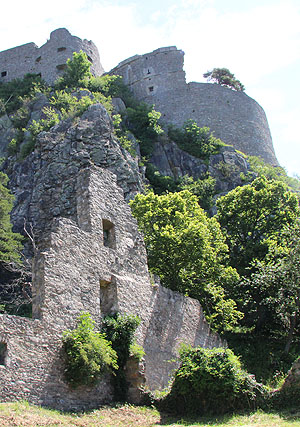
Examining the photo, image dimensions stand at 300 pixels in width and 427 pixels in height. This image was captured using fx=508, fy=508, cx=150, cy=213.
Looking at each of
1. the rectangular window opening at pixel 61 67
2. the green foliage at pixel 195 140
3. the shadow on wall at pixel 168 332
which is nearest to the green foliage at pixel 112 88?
the rectangular window opening at pixel 61 67

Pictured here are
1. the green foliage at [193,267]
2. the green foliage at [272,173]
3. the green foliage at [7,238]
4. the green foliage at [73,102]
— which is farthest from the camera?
the green foliage at [272,173]

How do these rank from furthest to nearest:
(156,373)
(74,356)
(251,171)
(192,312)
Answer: (251,171) → (192,312) → (156,373) → (74,356)

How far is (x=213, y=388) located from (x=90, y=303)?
361cm

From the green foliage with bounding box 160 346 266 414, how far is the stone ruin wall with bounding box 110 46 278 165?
114 feet

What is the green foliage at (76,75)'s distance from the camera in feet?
134

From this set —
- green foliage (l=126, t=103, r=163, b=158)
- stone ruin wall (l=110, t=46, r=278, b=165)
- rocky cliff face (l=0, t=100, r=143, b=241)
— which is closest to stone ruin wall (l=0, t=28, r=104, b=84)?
stone ruin wall (l=110, t=46, r=278, b=165)

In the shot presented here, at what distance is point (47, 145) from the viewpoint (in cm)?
3111

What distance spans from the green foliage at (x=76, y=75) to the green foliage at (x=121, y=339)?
101ft

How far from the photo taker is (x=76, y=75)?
41375 mm

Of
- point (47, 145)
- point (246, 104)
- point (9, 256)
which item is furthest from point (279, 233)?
point (246, 104)

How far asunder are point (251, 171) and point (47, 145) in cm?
1690

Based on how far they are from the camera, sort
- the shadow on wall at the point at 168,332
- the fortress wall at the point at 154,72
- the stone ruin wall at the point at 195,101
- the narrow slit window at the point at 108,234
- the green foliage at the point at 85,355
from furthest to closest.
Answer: the fortress wall at the point at 154,72 < the stone ruin wall at the point at 195,101 < the narrow slit window at the point at 108,234 < the shadow on wall at the point at 168,332 < the green foliage at the point at 85,355

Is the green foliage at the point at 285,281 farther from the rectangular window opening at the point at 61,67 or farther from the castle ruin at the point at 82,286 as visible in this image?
the rectangular window opening at the point at 61,67

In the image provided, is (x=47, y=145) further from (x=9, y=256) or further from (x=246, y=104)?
(x=246, y=104)
